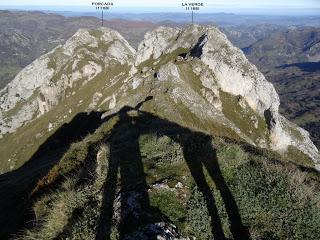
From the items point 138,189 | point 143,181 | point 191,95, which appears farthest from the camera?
point 191,95

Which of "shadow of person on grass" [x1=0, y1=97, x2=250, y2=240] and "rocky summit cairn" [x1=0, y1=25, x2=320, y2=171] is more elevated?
"shadow of person on grass" [x1=0, y1=97, x2=250, y2=240]

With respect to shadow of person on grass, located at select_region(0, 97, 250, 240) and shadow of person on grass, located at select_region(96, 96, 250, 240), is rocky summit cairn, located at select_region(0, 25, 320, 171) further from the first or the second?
shadow of person on grass, located at select_region(0, 97, 250, 240)

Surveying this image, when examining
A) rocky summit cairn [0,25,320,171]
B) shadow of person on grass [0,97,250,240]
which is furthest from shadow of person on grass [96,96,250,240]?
rocky summit cairn [0,25,320,171]

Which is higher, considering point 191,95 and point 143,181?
point 143,181

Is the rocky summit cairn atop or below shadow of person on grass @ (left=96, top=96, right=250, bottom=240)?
below

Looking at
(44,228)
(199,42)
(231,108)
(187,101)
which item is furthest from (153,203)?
(199,42)

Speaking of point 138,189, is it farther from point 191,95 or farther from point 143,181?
point 191,95

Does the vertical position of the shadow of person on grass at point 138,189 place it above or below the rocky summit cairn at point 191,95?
above

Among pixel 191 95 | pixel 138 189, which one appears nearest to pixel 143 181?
pixel 138 189

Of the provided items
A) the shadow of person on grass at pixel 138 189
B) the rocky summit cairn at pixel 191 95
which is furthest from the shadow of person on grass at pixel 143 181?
the rocky summit cairn at pixel 191 95

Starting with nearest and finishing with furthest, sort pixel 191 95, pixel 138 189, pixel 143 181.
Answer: pixel 138 189, pixel 143 181, pixel 191 95

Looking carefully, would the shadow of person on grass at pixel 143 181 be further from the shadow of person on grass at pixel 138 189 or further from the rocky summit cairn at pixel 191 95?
the rocky summit cairn at pixel 191 95

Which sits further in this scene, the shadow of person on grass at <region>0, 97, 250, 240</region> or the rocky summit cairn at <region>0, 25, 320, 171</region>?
the rocky summit cairn at <region>0, 25, 320, 171</region>
